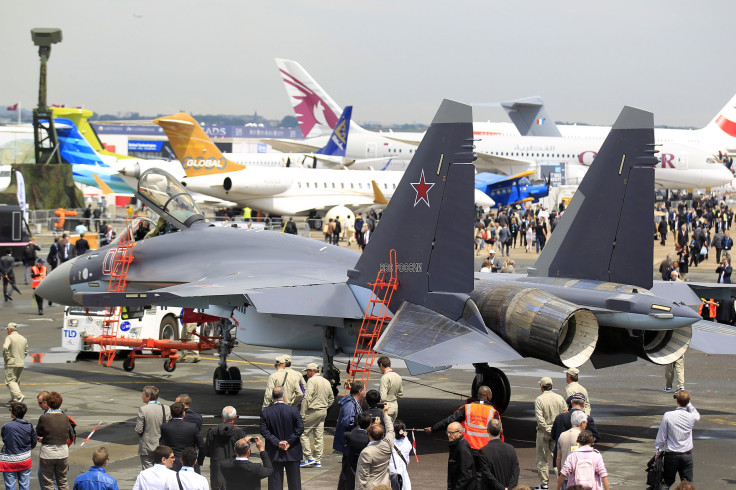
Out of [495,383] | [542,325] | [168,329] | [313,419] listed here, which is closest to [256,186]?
[168,329]

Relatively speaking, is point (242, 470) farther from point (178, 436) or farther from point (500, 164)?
point (500, 164)

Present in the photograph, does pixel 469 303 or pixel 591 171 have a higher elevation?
pixel 591 171

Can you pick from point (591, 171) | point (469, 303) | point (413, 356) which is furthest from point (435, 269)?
point (591, 171)

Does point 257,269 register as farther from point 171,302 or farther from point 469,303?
point 469,303

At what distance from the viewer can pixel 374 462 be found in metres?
8.62

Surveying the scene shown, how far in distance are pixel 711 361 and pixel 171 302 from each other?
11.9 m

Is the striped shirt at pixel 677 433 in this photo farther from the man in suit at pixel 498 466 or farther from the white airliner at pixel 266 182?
the white airliner at pixel 266 182

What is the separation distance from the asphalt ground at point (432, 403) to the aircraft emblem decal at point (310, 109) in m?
54.9

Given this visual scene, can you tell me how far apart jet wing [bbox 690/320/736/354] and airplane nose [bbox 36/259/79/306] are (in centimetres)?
1104

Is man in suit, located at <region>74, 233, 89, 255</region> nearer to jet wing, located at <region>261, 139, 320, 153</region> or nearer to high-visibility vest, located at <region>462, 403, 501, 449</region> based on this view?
high-visibility vest, located at <region>462, 403, 501, 449</region>

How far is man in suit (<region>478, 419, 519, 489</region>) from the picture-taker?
8.46 metres

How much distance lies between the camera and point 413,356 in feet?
37.7

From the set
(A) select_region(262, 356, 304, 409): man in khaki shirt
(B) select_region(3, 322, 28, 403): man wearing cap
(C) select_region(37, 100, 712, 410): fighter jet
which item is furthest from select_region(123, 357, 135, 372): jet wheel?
(A) select_region(262, 356, 304, 409): man in khaki shirt

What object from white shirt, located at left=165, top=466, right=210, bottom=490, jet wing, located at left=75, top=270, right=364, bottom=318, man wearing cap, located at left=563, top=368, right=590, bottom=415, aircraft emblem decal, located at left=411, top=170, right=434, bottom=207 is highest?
aircraft emblem decal, located at left=411, top=170, right=434, bottom=207
